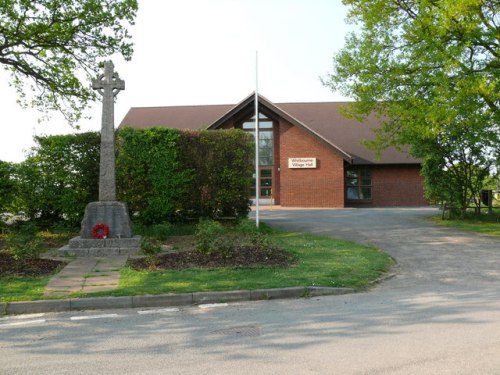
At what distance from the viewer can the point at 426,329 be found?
6020 mm

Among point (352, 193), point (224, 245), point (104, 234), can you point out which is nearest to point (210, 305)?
point (224, 245)

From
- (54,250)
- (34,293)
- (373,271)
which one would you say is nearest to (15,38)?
(54,250)

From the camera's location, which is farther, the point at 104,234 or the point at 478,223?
the point at 478,223

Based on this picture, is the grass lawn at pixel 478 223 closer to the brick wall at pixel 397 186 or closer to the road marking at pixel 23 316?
the brick wall at pixel 397 186

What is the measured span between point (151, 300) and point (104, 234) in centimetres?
546

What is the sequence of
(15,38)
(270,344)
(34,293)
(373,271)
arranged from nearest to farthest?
(270,344)
(34,293)
(373,271)
(15,38)

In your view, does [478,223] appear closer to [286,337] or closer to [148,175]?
[148,175]

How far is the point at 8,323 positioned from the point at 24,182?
9.41m

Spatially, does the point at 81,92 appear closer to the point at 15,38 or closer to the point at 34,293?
the point at 15,38

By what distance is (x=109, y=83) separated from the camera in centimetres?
→ 1320

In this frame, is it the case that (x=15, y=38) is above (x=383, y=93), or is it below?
above

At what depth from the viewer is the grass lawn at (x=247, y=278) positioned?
8.12 metres

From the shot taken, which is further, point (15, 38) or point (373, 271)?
point (15, 38)

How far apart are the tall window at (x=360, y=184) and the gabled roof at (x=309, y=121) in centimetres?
102
